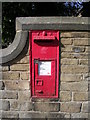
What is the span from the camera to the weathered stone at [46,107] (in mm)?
3129

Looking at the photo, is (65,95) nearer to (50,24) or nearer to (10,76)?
(10,76)

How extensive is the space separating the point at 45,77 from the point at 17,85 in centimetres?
47

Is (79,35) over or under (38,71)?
over

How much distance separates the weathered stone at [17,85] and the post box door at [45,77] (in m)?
0.18

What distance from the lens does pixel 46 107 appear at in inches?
124

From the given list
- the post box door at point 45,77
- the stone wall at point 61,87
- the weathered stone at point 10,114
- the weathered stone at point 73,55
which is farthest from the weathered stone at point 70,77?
the weathered stone at point 10,114

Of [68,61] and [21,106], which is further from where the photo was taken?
[21,106]

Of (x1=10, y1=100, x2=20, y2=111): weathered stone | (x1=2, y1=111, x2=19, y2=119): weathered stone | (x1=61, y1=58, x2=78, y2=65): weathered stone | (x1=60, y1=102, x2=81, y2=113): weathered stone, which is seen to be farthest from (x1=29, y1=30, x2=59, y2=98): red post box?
(x1=2, y1=111, x2=19, y2=119): weathered stone

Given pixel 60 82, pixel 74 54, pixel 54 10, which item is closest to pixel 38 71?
pixel 60 82

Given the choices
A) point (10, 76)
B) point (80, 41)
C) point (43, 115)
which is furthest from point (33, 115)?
point (80, 41)

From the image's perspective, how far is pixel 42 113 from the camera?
316 centimetres

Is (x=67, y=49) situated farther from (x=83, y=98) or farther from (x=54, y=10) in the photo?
(x=54, y=10)

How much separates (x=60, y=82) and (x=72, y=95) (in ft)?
0.94

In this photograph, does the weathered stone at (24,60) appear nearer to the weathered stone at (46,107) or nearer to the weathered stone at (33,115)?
the weathered stone at (46,107)
